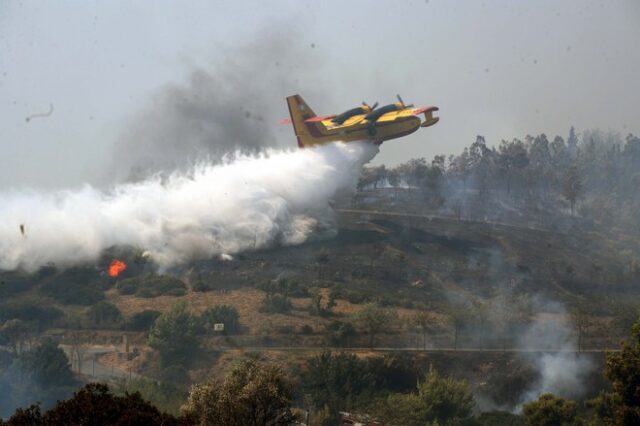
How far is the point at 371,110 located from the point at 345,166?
7.93m

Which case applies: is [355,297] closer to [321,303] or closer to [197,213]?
[321,303]

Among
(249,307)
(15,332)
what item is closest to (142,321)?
(249,307)

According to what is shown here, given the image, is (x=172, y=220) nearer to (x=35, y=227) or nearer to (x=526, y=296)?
(x=35, y=227)

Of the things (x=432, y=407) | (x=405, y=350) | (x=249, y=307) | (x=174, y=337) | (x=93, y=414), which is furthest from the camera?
(x=249, y=307)

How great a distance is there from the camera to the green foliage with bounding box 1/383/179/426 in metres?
28.0

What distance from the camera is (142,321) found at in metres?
79.1

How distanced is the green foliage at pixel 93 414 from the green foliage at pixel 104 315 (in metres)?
51.1

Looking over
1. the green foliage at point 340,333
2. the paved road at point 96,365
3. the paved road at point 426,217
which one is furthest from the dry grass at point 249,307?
the paved road at point 426,217

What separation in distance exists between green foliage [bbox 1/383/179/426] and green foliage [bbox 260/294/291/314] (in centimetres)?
5351

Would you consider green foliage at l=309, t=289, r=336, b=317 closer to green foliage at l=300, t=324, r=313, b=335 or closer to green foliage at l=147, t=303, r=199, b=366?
green foliage at l=300, t=324, r=313, b=335

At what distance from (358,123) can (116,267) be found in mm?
32940

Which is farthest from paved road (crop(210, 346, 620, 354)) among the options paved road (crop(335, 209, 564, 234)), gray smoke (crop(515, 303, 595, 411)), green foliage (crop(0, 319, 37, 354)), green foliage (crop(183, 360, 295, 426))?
paved road (crop(335, 209, 564, 234))

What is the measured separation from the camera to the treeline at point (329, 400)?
2916cm

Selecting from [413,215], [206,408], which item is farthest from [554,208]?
[206,408]
